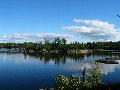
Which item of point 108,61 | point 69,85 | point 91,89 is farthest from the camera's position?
point 108,61

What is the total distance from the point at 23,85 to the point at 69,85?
41947 mm

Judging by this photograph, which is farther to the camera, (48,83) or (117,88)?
(48,83)

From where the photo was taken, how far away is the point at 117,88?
95.5 ft

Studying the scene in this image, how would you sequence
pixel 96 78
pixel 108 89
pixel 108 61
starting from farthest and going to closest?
1. pixel 108 61
2. pixel 96 78
3. pixel 108 89

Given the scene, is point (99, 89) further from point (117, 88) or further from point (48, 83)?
point (48, 83)

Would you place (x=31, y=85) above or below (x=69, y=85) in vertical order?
below

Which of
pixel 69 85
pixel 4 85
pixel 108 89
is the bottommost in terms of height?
pixel 4 85

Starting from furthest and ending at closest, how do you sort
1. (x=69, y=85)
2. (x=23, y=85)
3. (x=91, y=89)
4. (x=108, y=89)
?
1. (x=23, y=85)
2. (x=69, y=85)
3. (x=91, y=89)
4. (x=108, y=89)

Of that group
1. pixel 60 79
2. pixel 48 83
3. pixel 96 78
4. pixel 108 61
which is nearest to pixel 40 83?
pixel 48 83

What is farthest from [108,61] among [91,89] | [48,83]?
[91,89]

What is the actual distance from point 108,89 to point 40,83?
66.2 meters

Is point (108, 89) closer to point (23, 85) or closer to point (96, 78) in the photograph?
point (96, 78)

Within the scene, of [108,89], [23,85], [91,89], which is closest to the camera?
A: [108,89]

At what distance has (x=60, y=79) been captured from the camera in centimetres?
A: 4962
